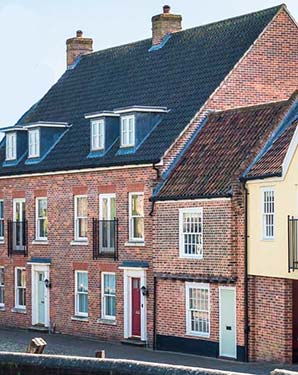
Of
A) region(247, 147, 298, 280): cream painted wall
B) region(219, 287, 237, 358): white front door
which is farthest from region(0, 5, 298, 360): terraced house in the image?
region(247, 147, 298, 280): cream painted wall

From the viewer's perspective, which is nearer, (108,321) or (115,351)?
(115,351)

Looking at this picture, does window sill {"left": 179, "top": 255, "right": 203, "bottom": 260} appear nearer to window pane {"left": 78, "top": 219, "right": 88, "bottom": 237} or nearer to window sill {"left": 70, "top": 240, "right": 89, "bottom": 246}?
window sill {"left": 70, "top": 240, "right": 89, "bottom": 246}

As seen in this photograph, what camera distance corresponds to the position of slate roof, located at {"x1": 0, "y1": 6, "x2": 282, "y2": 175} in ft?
152

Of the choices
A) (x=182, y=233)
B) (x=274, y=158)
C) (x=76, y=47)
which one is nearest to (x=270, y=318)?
(x=274, y=158)

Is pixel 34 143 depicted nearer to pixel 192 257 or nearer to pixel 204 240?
pixel 192 257

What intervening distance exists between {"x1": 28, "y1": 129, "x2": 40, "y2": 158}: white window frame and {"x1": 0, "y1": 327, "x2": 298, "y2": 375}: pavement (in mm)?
6513

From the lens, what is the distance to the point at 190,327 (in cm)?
4272

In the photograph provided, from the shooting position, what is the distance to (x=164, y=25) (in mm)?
51812

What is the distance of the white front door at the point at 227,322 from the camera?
40625 mm

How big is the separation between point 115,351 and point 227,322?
4339 mm

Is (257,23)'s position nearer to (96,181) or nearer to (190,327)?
(96,181)

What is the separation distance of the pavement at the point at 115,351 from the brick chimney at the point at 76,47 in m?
11.7

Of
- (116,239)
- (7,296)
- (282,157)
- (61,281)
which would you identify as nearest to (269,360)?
(282,157)

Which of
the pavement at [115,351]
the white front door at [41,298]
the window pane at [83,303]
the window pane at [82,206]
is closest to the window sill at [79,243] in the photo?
the window pane at [82,206]
